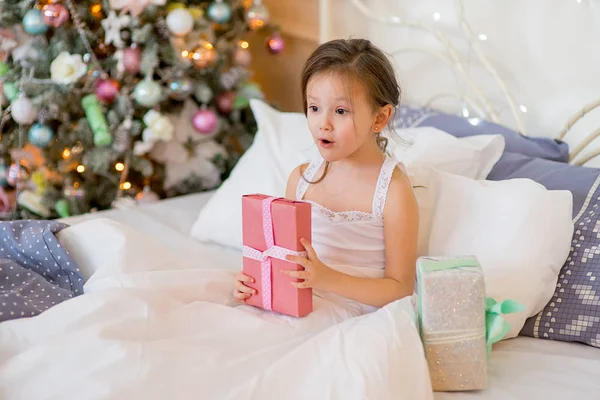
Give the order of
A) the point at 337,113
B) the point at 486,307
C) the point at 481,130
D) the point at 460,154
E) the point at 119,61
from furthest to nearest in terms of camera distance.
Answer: the point at 119,61, the point at 481,130, the point at 460,154, the point at 337,113, the point at 486,307

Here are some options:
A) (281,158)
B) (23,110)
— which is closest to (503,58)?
(281,158)

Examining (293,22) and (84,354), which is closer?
(84,354)

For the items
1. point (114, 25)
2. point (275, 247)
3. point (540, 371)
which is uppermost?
point (114, 25)

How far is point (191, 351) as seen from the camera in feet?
3.91

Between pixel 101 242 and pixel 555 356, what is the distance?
3.15 feet

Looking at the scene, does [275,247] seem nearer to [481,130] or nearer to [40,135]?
[481,130]

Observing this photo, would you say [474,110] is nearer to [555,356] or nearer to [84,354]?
[555,356]

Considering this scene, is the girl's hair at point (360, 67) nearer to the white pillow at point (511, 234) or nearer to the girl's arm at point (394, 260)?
the girl's arm at point (394, 260)

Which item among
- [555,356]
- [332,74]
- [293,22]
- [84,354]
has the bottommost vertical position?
[555,356]

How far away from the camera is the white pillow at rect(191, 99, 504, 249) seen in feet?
5.88

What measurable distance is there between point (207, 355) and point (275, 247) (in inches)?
10.0

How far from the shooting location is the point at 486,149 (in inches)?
70.6

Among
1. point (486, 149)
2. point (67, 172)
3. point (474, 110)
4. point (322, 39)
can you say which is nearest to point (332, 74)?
point (486, 149)

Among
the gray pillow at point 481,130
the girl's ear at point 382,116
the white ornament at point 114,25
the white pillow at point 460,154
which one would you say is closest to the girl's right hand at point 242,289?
the girl's ear at point 382,116
